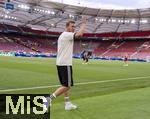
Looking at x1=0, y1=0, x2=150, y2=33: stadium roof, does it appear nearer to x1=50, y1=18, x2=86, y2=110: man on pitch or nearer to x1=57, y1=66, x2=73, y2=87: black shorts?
x1=50, y1=18, x2=86, y2=110: man on pitch

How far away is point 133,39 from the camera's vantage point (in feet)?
320

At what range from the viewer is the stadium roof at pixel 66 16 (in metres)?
95.0

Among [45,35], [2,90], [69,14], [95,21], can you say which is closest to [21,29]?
[45,35]

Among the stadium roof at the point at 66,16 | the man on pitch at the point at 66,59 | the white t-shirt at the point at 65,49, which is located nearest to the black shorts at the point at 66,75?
the man on pitch at the point at 66,59

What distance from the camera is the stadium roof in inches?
3740

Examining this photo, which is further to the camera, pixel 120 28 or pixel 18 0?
pixel 120 28

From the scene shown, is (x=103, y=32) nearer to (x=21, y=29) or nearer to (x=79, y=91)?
(x=21, y=29)

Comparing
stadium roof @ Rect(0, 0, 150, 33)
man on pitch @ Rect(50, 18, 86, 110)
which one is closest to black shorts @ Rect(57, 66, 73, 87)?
man on pitch @ Rect(50, 18, 86, 110)

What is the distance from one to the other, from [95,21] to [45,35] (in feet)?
56.6

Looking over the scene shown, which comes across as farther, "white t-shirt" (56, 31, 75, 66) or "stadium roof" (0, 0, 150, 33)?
"stadium roof" (0, 0, 150, 33)

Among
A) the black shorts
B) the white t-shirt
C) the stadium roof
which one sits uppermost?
the stadium roof

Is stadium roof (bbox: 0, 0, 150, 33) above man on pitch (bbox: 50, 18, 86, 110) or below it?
above

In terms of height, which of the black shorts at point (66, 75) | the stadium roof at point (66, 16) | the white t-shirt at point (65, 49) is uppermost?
the stadium roof at point (66, 16)

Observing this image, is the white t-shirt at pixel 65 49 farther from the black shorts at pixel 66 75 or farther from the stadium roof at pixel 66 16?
the stadium roof at pixel 66 16
